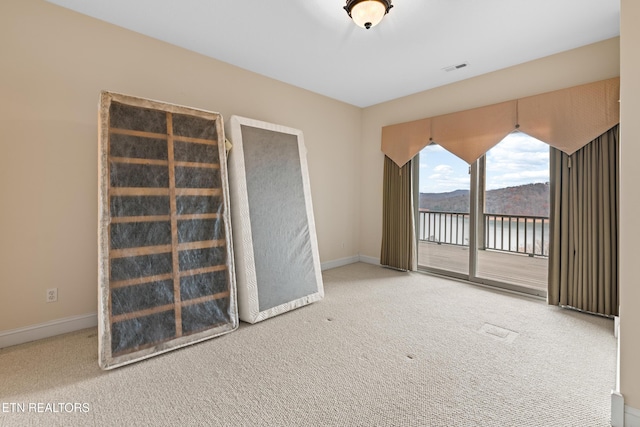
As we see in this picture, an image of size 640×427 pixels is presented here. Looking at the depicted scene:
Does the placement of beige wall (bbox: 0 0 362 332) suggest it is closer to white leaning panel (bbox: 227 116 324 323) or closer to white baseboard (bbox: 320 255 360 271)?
white leaning panel (bbox: 227 116 324 323)

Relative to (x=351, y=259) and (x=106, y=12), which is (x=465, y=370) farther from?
(x=106, y=12)

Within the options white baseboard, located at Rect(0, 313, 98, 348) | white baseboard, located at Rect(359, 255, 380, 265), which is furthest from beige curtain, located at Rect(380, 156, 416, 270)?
white baseboard, located at Rect(0, 313, 98, 348)

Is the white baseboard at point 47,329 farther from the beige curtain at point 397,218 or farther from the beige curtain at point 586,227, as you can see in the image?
the beige curtain at point 586,227

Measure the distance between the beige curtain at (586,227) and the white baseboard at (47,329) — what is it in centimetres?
465

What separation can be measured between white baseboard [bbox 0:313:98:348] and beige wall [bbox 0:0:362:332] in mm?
52

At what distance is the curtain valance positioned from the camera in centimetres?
283

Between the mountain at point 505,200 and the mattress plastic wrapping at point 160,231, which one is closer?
the mattress plastic wrapping at point 160,231

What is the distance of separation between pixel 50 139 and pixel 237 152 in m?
1.50

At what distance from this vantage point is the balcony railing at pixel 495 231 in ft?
15.8

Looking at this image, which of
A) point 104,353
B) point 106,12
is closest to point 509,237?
point 104,353

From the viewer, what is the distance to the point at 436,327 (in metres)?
2.69

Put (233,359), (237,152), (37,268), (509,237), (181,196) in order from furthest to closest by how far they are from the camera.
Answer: (509,237), (237,152), (181,196), (37,268), (233,359)
